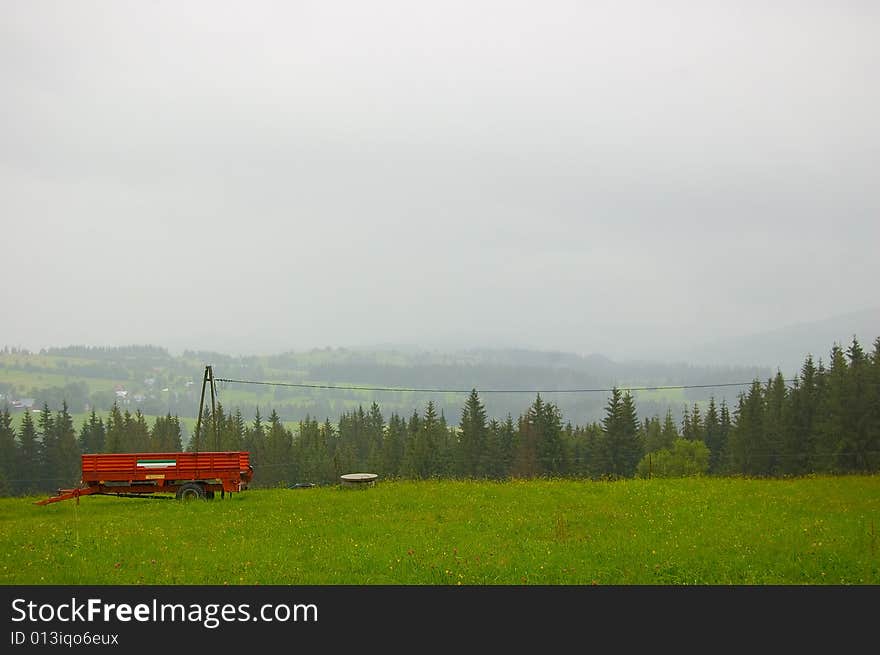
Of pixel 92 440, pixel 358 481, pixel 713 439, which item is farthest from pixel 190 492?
pixel 713 439

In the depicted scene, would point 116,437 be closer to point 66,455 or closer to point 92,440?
point 66,455

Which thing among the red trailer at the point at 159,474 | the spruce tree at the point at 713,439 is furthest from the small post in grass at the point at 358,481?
the spruce tree at the point at 713,439

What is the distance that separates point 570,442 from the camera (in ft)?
410

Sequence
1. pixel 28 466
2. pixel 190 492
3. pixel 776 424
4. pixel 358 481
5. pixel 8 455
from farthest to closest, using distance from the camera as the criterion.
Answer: pixel 28 466 < pixel 8 455 < pixel 776 424 < pixel 358 481 < pixel 190 492

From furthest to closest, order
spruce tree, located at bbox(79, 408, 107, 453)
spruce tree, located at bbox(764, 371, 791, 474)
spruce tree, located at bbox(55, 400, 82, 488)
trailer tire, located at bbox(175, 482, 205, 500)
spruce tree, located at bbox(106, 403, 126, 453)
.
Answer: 1. spruce tree, located at bbox(79, 408, 107, 453)
2. spruce tree, located at bbox(55, 400, 82, 488)
3. spruce tree, located at bbox(106, 403, 126, 453)
4. spruce tree, located at bbox(764, 371, 791, 474)
5. trailer tire, located at bbox(175, 482, 205, 500)

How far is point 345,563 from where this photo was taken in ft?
52.6

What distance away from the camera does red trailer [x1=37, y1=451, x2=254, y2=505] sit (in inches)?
1138

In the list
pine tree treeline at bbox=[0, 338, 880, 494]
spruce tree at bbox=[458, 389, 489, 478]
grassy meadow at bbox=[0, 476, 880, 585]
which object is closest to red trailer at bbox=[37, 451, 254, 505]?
grassy meadow at bbox=[0, 476, 880, 585]

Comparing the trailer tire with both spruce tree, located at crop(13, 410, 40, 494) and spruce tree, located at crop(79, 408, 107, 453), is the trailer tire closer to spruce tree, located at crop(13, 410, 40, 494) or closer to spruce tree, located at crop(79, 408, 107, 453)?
spruce tree, located at crop(13, 410, 40, 494)

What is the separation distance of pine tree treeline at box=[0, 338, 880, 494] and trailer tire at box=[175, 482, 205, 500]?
145ft

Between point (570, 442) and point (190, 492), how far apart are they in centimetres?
10292

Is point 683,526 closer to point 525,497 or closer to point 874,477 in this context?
point 525,497
